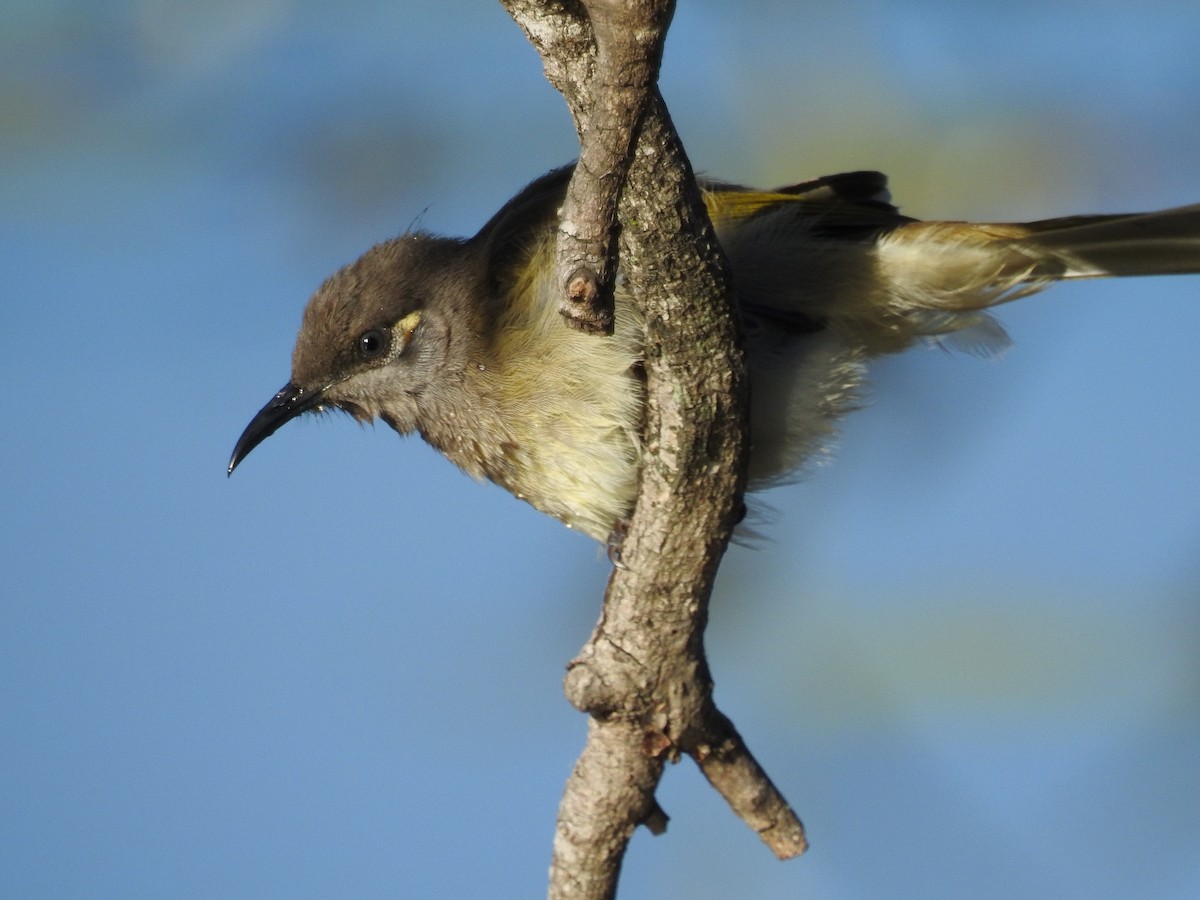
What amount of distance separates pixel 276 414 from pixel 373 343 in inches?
16.9

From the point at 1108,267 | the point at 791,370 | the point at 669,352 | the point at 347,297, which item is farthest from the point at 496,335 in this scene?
the point at 1108,267

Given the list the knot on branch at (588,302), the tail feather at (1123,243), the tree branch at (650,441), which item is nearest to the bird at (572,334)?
the tail feather at (1123,243)

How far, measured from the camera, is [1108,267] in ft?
13.3

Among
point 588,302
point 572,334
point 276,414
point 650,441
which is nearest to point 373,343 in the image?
point 276,414

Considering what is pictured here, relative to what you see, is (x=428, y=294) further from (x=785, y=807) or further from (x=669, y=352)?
(x=785, y=807)

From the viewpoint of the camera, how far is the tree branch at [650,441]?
2217mm

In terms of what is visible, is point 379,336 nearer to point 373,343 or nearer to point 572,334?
point 373,343

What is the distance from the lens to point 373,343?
4246 mm

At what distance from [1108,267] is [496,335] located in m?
1.94

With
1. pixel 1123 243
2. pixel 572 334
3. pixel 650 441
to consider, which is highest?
pixel 1123 243

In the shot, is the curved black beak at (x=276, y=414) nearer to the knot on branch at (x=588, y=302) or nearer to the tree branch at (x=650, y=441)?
the tree branch at (x=650, y=441)

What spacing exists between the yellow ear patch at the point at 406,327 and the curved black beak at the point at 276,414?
362 mm

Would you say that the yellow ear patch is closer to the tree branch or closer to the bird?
the bird

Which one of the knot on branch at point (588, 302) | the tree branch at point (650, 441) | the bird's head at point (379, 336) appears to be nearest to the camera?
the tree branch at point (650, 441)
